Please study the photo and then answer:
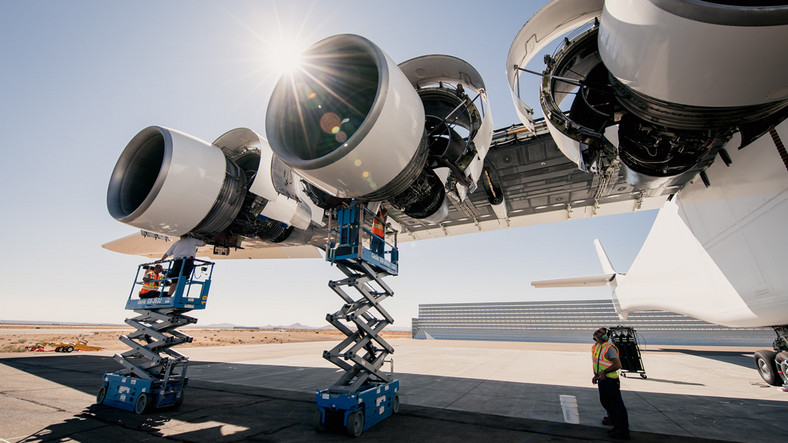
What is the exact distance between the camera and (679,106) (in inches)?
102

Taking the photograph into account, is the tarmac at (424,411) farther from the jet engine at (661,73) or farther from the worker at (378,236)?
the jet engine at (661,73)

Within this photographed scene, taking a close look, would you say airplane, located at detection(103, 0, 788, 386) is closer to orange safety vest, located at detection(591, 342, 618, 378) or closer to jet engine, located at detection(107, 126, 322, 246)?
jet engine, located at detection(107, 126, 322, 246)

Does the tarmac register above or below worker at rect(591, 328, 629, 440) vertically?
below

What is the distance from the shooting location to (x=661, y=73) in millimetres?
2355


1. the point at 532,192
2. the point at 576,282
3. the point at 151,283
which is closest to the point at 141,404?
the point at 151,283

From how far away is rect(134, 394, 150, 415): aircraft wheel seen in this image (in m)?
5.43

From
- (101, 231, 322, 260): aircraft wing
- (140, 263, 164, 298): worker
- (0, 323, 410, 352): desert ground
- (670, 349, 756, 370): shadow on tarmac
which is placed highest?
(101, 231, 322, 260): aircraft wing

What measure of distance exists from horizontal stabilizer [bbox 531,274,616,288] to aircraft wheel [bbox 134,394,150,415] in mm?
17019

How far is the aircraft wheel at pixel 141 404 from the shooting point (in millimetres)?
5434

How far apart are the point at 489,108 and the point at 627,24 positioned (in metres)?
2.48

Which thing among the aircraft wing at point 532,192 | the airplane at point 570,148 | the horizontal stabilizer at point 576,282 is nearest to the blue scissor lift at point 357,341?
the airplane at point 570,148

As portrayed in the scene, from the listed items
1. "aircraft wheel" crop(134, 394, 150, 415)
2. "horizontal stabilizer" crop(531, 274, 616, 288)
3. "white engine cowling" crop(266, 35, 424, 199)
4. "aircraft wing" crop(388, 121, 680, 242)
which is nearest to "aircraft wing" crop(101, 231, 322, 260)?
"aircraft wing" crop(388, 121, 680, 242)

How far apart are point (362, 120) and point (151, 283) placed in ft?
21.4

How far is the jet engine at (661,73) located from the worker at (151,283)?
26.8 ft
